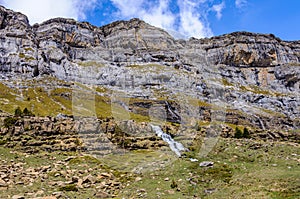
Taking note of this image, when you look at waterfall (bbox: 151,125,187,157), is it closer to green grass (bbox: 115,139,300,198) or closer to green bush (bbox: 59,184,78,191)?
green grass (bbox: 115,139,300,198)

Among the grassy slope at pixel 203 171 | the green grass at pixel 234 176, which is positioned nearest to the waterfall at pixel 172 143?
the grassy slope at pixel 203 171

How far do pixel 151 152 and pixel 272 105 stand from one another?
497 feet

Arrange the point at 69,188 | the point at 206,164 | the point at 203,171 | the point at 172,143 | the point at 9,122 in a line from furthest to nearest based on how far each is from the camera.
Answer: the point at 172,143 → the point at 9,122 → the point at 206,164 → the point at 203,171 → the point at 69,188

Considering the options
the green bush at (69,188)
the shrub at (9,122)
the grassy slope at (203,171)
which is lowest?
the green bush at (69,188)

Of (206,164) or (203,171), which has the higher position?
(206,164)

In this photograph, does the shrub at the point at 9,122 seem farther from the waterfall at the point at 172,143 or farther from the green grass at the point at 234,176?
the green grass at the point at 234,176

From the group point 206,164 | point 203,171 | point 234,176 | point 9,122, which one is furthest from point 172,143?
point 9,122

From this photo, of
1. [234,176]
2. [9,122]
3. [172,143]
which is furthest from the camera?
[172,143]

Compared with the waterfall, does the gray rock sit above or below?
below

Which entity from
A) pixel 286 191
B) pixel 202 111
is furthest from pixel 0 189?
pixel 202 111

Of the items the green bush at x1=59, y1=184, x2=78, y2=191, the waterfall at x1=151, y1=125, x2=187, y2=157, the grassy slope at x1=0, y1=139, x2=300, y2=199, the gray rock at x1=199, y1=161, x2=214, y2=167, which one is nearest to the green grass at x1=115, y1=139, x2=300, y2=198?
the grassy slope at x1=0, y1=139, x2=300, y2=199

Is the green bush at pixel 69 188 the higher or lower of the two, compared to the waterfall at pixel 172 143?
lower

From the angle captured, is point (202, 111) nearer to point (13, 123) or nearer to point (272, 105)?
point (272, 105)

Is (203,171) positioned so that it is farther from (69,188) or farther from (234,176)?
(69,188)
